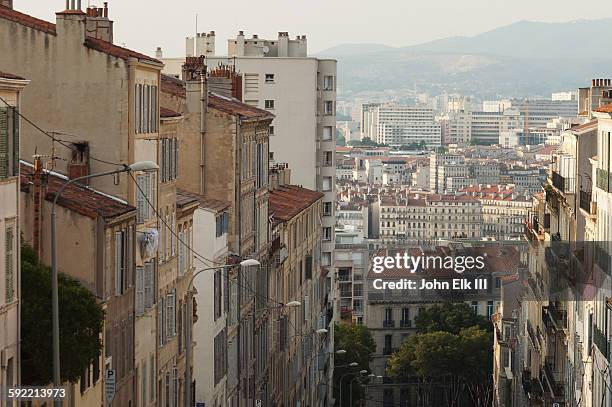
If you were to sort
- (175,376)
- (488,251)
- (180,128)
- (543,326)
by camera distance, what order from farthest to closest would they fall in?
(488,251)
(543,326)
(180,128)
(175,376)

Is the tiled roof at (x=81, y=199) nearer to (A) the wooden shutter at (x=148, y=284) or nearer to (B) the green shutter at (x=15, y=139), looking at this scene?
(A) the wooden shutter at (x=148, y=284)

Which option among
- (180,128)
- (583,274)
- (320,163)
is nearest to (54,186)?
(180,128)

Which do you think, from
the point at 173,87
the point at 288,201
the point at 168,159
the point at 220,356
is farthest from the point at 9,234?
the point at 288,201

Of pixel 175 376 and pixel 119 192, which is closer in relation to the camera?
pixel 119 192

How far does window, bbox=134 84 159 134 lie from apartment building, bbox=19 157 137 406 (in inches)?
72.7

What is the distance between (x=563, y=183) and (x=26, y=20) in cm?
2655

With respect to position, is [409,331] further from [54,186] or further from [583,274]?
[54,186]

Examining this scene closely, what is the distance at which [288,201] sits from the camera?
7075 cm

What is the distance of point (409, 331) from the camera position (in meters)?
148

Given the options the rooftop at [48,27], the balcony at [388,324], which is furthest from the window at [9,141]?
the balcony at [388,324]

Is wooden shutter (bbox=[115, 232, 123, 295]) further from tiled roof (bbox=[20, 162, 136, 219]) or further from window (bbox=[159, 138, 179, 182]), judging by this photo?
window (bbox=[159, 138, 179, 182])

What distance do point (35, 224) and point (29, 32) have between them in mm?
6113

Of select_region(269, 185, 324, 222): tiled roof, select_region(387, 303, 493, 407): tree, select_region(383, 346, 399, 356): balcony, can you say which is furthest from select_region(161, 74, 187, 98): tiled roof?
select_region(383, 346, 399, 356): balcony

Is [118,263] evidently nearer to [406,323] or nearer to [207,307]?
[207,307]
